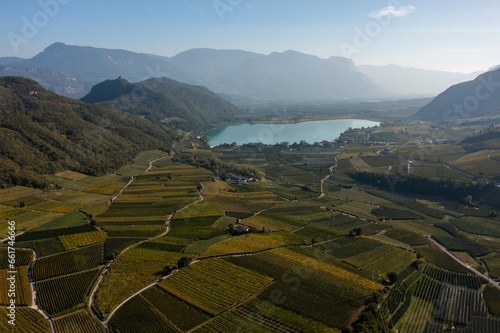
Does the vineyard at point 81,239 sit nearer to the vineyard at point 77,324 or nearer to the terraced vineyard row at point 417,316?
the vineyard at point 77,324

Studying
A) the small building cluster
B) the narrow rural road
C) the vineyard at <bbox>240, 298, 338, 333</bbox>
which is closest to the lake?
the small building cluster

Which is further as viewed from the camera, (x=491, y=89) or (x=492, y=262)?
(x=491, y=89)

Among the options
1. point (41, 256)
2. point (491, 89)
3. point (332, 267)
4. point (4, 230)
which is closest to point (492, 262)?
point (332, 267)

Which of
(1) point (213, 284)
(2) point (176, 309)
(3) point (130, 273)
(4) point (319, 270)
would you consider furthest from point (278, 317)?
(3) point (130, 273)

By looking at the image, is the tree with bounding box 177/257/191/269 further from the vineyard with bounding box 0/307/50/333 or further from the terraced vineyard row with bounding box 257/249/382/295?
the vineyard with bounding box 0/307/50/333

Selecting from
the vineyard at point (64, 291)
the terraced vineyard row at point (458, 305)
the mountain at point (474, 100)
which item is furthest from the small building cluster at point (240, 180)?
the mountain at point (474, 100)

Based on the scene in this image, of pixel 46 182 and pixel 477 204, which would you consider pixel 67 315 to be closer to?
pixel 46 182
